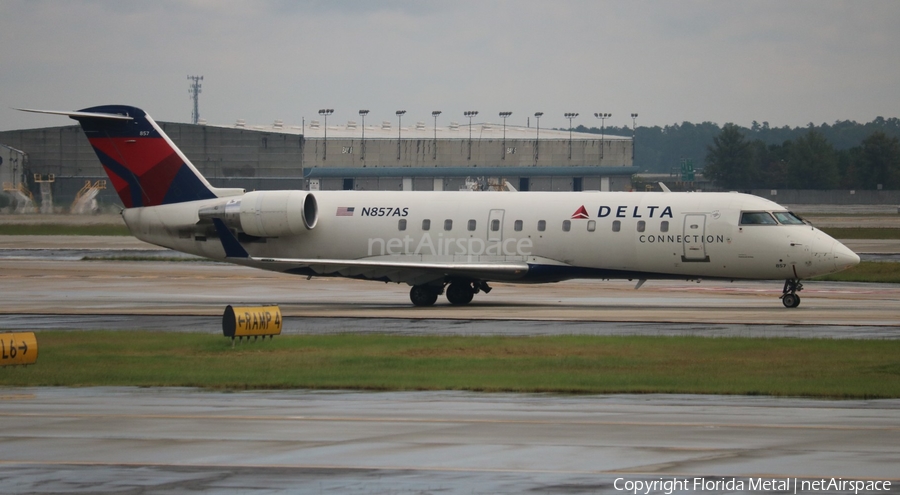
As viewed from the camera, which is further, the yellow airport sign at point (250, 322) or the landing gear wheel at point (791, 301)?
the landing gear wheel at point (791, 301)

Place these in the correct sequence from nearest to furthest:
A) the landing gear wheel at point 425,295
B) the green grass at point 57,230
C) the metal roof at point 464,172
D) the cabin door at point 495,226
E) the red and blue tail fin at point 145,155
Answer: the cabin door at point 495,226 < the landing gear wheel at point 425,295 < the red and blue tail fin at point 145,155 < the green grass at point 57,230 < the metal roof at point 464,172

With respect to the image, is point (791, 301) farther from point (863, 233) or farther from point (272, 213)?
point (863, 233)

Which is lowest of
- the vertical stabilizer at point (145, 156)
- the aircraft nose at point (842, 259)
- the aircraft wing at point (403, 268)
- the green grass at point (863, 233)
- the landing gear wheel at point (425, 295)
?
the landing gear wheel at point (425, 295)

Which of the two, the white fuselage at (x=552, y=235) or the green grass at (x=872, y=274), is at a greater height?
the white fuselage at (x=552, y=235)

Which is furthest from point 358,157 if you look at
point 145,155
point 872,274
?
point 145,155

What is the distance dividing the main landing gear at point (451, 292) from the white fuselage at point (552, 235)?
0.75m

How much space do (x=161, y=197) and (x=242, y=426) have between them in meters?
22.8

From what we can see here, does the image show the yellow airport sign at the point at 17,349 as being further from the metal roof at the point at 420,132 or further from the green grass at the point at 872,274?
the metal roof at the point at 420,132

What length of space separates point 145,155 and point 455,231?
9.93 m

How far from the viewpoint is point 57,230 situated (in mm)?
76438

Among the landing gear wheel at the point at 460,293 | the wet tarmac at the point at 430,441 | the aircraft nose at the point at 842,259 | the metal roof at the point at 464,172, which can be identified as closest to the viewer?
the wet tarmac at the point at 430,441

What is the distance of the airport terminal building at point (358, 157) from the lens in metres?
104

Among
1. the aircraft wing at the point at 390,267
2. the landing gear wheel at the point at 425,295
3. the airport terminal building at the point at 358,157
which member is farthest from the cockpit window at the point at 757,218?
the airport terminal building at the point at 358,157

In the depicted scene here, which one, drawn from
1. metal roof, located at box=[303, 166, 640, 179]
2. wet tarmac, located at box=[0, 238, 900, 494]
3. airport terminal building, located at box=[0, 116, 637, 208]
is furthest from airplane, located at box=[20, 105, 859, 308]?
metal roof, located at box=[303, 166, 640, 179]
